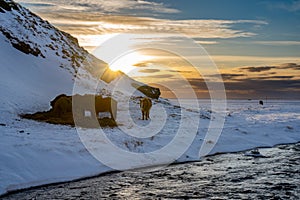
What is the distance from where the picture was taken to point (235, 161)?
21.6 m

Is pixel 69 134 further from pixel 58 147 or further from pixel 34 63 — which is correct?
pixel 34 63

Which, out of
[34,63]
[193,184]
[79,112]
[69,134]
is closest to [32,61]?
[34,63]

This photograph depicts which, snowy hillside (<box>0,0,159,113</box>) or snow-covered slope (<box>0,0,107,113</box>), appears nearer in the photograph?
snow-covered slope (<box>0,0,107,113</box>)

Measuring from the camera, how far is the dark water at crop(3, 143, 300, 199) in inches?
531

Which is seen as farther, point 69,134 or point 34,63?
point 34,63

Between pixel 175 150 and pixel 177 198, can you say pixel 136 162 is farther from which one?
pixel 177 198

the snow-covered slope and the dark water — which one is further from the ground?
the snow-covered slope

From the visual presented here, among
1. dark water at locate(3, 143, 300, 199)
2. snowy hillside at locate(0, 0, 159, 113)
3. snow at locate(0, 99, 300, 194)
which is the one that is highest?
snowy hillside at locate(0, 0, 159, 113)

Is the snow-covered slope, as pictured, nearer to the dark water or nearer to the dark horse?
the dark horse

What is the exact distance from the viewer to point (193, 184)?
49.8 feet

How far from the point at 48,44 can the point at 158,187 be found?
3836 centimetres

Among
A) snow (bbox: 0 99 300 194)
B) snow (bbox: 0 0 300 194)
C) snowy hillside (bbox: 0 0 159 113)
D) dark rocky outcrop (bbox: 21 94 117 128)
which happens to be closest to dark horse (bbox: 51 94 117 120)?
dark rocky outcrop (bbox: 21 94 117 128)

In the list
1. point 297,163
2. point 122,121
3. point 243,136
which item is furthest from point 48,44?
point 297,163

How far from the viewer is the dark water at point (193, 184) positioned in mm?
13500
